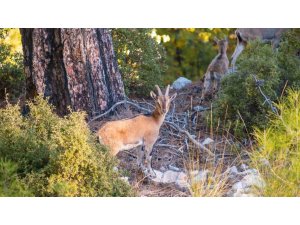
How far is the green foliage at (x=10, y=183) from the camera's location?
912cm

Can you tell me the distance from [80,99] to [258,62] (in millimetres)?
2235

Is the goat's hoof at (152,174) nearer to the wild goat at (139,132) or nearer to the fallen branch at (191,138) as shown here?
the wild goat at (139,132)

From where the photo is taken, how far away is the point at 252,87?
11430 millimetres

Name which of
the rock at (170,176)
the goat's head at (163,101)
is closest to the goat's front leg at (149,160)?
the rock at (170,176)

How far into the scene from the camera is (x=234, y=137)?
1133cm

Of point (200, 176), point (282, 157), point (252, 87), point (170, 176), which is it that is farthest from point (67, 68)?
point (282, 157)

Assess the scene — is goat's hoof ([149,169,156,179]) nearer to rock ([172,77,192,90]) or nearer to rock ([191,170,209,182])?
rock ([191,170,209,182])

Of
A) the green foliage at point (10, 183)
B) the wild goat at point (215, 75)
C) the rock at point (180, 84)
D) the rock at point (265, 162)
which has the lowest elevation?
the rock at point (265, 162)

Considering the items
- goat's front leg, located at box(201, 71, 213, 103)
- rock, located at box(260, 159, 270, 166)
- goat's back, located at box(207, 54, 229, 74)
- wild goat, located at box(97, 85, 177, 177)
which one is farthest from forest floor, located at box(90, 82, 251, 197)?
goat's back, located at box(207, 54, 229, 74)

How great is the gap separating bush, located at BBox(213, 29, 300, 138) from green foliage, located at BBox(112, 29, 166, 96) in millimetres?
1295

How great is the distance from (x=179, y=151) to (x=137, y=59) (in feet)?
7.77

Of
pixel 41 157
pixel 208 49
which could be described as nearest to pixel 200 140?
pixel 41 157

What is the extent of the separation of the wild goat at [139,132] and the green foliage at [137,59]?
2.03 meters

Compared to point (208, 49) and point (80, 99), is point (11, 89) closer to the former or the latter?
point (80, 99)
